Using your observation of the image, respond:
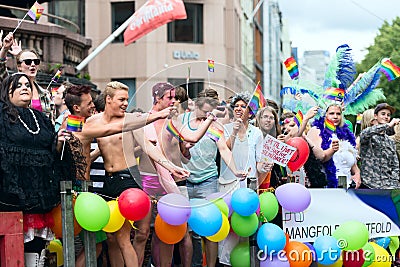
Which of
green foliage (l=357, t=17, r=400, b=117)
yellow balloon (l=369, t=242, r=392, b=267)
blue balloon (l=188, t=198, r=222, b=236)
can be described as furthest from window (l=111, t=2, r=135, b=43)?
blue balloon (l=188, t=198, r=222, b=236)

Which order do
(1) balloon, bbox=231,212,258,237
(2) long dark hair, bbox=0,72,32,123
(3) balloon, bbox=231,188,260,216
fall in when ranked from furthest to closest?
1. (1) balloon, bbox=231,212,258,237
2. (3) balloon, bbox=231,188,260,216
3. (2) long dark hair, bbox=0,72,32,123

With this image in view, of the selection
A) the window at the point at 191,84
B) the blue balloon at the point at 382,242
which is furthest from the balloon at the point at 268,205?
the blue balloon at the point at 382,242

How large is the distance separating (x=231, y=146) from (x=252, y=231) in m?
0.79

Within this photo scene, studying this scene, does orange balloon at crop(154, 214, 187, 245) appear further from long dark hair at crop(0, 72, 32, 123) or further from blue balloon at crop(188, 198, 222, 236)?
long dark hair at crop(0, 72, 32, 123)

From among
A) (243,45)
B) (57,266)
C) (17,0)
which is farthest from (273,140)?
(243,45)

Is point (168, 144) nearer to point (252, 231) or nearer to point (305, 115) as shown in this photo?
point (252, 231)

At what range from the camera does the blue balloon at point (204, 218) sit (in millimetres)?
7695

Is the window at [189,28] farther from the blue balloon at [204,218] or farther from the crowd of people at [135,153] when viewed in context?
the blue balloon at [204,218]

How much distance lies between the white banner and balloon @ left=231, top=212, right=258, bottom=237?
1.84 ft

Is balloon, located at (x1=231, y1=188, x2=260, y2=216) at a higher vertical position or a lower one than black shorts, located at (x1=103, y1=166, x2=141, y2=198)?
lower

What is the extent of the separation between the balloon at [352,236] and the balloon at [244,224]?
40.5 inches

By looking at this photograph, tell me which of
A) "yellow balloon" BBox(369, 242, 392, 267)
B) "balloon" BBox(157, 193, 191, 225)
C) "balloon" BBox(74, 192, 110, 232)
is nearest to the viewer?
"balloon" BBox(74, 192, 110, 232)

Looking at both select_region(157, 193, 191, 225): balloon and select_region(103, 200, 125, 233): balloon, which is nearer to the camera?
select_region(103, 200, 125, 233): balloon

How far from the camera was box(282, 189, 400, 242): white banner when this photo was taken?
872 centimetres
